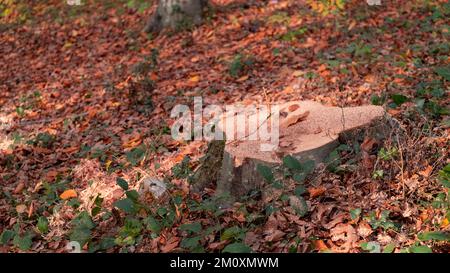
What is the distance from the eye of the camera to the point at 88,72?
25.1ft

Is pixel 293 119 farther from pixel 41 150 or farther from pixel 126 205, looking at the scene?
pixel 41 150

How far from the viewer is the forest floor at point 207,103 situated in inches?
127

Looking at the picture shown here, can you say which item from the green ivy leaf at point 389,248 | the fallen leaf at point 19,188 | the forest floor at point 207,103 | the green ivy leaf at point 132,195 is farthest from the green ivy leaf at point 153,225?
the fallen leaf at point 19,188

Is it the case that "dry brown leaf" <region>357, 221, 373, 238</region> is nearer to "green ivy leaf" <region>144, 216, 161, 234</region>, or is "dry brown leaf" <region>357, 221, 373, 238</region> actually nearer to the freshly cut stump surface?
the freshly cut stump surface

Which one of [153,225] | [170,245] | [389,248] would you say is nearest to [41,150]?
[153,225]

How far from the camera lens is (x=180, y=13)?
26.9 ft

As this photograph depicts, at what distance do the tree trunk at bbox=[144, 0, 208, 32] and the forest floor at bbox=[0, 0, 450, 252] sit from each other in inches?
6.2

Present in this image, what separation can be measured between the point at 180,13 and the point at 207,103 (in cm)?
305

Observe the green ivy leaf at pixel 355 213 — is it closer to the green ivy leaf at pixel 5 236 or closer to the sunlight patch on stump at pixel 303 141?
the sunlight patch on stump at pixel 303 141

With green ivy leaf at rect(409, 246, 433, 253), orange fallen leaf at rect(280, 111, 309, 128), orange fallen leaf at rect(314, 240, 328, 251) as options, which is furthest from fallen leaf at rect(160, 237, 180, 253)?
green ivy leaf at rect(409, 246, 433, 253)

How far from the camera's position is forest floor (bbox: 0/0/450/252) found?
3230mm

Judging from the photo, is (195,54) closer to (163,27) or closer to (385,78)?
(163,27)

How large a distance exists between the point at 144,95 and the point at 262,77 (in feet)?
5.29
